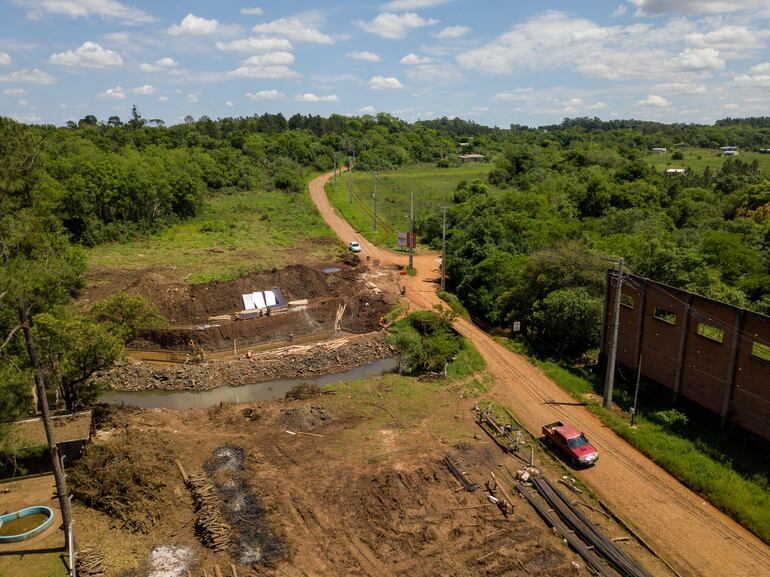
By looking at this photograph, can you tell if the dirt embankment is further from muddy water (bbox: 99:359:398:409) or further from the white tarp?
the white tarp

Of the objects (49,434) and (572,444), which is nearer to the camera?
(49,434)

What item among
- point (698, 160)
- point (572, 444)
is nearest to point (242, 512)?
point (572, 444)

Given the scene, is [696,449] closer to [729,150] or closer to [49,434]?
[49,434]

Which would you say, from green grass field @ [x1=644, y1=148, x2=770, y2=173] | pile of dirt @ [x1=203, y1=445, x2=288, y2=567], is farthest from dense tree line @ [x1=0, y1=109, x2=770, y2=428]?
green grass field @ [x1=644, y1=148, x2=770, y2=173]

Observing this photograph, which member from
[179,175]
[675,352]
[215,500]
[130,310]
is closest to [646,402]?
[675,352]

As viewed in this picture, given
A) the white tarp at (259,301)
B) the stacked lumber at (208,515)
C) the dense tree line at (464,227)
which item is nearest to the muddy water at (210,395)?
the dense tree line at (464,227)
